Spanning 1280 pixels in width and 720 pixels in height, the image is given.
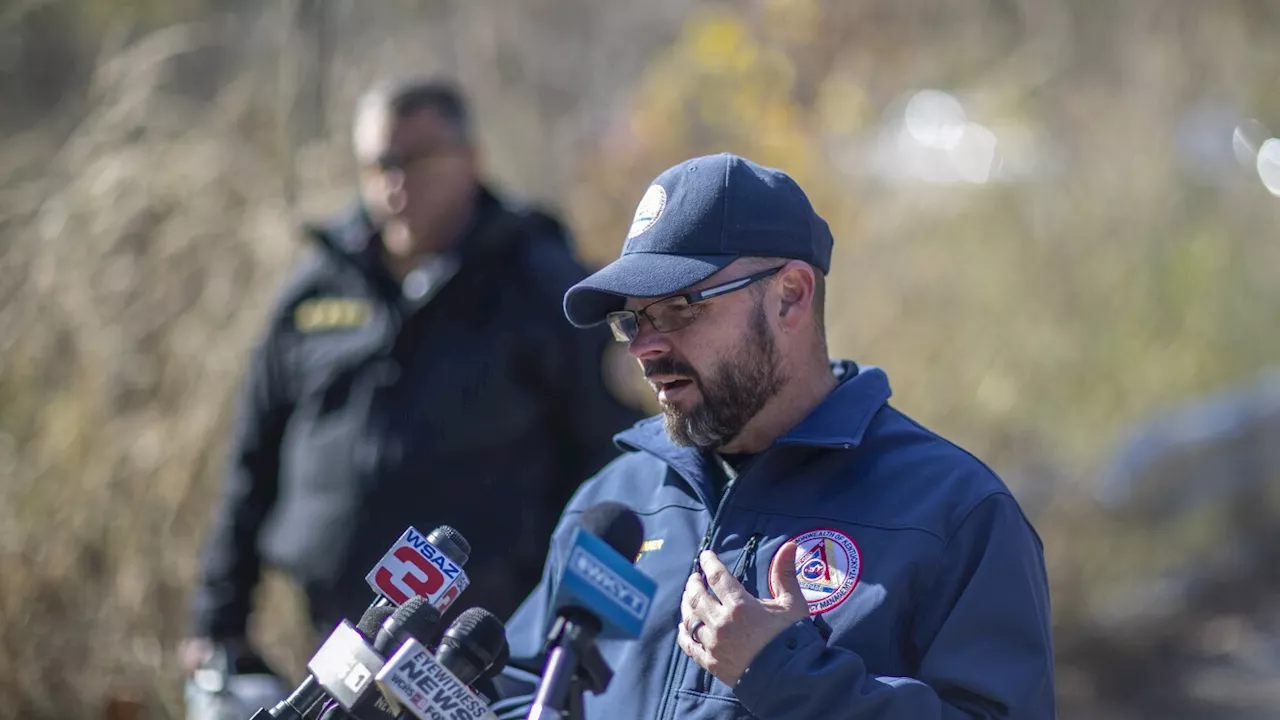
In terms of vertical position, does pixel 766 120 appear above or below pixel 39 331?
above

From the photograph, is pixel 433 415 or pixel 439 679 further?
pixel 433 415

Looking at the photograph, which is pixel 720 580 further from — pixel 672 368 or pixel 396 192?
pixel 396 192

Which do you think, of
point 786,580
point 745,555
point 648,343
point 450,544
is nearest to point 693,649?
point 786,580

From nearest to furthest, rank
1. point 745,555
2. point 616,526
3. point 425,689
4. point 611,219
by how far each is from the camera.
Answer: point 425,689, point 616,526, point 745,555, point 611,219

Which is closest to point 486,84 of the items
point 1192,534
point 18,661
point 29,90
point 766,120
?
point 766,120

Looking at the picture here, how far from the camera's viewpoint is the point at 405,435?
4023 millimetres

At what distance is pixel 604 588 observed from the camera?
1954mm

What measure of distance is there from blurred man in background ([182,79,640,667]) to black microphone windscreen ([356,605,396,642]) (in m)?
1.67

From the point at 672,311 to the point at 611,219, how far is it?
4880 millimetres

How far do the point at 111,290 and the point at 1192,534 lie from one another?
19.5ft

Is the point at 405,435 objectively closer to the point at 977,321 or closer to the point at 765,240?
the point at 765,240

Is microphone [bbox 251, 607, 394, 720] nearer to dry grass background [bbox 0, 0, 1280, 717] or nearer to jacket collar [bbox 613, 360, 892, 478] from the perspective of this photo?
jacket collar [bbox 613, 360, 892, 478]

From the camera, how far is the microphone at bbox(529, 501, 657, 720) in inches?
73.5

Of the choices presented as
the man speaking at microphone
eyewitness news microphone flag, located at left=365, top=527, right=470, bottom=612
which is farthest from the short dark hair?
eyewitness news microphone flag, located at left=365, top=527, right=470, bottom=612
